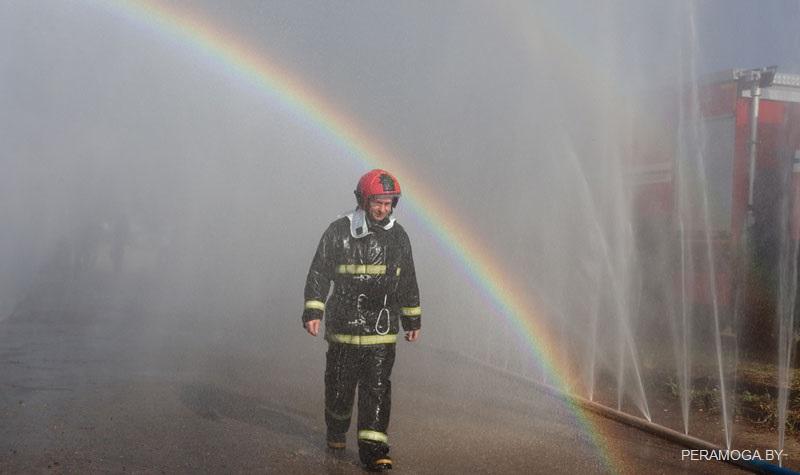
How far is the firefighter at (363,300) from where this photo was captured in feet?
16.8

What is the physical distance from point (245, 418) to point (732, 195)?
782cm

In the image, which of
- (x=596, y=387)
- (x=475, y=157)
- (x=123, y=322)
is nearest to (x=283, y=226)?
(x=475, y=157)

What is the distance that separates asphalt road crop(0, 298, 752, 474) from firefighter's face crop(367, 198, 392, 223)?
1.45 metres

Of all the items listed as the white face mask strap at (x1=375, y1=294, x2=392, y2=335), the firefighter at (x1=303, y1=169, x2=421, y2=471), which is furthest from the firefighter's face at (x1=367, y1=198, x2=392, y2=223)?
the white face mask strap at (x1=375, y1=294, x2=392, y2=335)

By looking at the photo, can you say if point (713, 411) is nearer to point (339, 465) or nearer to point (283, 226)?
point (339, 465)

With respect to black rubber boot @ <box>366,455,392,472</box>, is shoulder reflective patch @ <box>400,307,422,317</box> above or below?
above

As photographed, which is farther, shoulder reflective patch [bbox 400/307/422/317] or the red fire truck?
the red fire truck

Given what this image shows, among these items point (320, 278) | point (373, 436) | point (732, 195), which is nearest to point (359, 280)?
point (320, 278)

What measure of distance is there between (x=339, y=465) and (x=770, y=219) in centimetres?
841

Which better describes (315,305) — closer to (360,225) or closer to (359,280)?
(359,280)

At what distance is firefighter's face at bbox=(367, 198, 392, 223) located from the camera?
513cm

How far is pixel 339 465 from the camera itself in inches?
200

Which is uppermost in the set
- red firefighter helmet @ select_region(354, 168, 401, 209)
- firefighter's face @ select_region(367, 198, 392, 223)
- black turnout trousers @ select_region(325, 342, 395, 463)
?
red firefighter helmet @ select_region(354, 168, 401, 209)

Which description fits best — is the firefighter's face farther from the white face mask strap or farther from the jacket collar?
the white face mask strap
